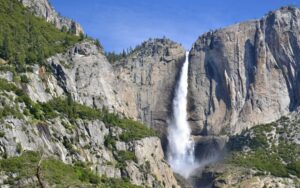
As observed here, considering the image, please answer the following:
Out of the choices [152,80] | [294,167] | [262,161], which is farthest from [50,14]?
[294,167]

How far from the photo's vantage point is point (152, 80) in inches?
7643

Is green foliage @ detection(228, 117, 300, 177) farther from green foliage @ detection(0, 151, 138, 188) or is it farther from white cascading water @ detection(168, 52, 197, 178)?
green foliage @ detection(0, 151, 138, 188)

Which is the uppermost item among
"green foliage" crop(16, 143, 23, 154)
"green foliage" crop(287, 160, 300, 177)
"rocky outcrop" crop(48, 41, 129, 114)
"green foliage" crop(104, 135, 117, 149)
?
"rocky outcrop" crop(48, 41, 129, 114)

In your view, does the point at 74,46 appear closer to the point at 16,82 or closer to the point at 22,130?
the point at 16,82

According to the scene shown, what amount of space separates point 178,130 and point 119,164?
52.6 m

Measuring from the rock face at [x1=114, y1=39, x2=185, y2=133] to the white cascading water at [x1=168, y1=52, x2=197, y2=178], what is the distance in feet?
7.57

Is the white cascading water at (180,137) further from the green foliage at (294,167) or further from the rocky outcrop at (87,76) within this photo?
the green foliage at (294,167)

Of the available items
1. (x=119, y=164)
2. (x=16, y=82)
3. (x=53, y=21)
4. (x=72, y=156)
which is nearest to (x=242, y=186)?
(x=119, y=164)

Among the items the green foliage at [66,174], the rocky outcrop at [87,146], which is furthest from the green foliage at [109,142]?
the green foliage at [66,174]

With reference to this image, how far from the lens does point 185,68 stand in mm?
198125

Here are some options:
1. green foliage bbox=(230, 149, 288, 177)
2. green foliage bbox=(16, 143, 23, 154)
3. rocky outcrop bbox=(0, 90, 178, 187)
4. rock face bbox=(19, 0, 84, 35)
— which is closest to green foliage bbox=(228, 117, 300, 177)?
green foliage bbox=(230, 149, 288, 177)

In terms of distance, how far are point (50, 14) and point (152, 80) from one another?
116 feet

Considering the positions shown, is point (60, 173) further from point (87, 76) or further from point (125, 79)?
point (125, 79)

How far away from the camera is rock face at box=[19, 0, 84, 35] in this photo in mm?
179875
